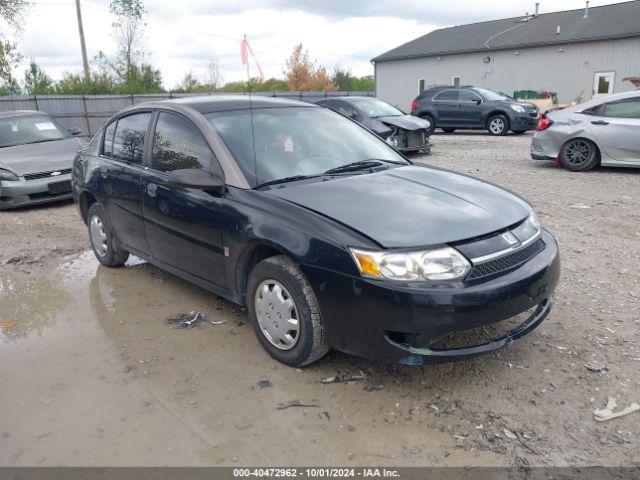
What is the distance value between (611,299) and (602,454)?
6.54 ft

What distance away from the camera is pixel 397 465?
8.38 feet

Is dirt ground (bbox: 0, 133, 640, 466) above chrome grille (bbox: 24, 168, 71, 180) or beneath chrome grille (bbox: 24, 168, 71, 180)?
beneath

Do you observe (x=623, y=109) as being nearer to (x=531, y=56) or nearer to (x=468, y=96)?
(x=468, y=96)

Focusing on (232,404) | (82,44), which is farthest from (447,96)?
(82,44)

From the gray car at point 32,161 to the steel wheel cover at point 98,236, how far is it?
3330 millimetres

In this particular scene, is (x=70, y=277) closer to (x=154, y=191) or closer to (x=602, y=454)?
(x=154, y=191)

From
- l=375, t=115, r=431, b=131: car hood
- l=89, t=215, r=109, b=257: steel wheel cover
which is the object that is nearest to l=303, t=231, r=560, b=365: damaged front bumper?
l=89, t=215, r=109, b=257: steel wheel cover

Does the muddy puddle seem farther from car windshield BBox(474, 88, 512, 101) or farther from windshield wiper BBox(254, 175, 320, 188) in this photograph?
car windshield BBox(474, 88, 512, 101)

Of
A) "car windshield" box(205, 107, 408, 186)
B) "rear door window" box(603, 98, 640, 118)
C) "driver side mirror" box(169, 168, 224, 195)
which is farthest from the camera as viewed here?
"rear door window" box(603, 98, 640, 118)

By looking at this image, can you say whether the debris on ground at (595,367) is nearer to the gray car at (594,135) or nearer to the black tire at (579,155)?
the gray car at (594,135)

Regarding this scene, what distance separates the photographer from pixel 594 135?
31.0ft

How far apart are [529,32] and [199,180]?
32.0 meters

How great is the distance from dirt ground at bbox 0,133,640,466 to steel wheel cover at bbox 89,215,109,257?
0.62 metres

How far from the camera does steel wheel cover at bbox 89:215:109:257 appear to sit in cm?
541
